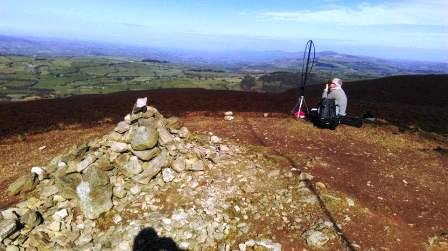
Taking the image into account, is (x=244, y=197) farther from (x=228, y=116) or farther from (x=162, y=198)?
(x=228, y=116)

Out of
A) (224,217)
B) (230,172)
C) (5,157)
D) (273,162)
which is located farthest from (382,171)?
(5,157)

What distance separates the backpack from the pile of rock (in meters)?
5.97

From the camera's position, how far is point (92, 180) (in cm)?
1239

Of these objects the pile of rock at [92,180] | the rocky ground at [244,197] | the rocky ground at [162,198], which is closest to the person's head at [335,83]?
the rocky ground at [244,197]

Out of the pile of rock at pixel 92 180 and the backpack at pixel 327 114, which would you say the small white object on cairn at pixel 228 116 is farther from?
the pile of rock at pixel 92 180

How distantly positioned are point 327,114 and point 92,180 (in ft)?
33.3

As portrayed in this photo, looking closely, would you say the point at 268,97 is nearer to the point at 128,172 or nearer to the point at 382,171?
the point at 382,171

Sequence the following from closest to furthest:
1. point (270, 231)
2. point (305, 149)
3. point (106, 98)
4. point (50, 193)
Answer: point (270, 231) < point (50, 193) < point (305, 149) < point (106, 98)

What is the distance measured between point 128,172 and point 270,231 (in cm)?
491

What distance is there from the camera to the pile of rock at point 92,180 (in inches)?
448

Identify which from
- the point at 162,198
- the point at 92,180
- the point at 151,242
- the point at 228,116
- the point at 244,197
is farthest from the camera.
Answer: the point at 228,116

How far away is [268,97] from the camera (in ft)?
78.6

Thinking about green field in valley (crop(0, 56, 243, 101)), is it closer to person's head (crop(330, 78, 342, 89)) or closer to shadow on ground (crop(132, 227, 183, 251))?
person's head (crop(330, 78, 342, 89))

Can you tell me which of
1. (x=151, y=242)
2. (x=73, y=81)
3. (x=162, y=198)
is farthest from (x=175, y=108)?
(x=73, y=81)
